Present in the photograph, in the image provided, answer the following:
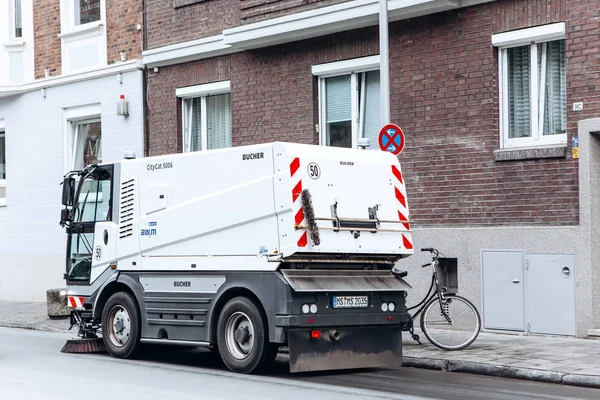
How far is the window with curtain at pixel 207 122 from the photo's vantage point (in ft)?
65.8

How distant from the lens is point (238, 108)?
19359 millimetres

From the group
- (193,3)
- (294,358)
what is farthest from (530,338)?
(193,3)

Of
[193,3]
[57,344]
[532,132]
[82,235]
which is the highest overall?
[193,3]

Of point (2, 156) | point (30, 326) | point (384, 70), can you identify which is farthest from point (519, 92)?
point (2, 156)

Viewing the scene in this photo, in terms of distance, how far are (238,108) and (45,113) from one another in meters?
6.24

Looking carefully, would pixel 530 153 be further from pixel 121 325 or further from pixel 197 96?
pixel 197 96

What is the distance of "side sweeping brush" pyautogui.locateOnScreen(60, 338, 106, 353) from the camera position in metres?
14.1

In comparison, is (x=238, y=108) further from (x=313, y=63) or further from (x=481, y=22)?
(x=481, y=22)

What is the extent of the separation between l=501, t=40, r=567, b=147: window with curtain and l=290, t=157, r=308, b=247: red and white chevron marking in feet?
16.3

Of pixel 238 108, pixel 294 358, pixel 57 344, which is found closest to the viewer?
pixel 294 358

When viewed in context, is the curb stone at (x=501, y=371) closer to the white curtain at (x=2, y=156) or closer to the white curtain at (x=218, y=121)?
the white curtain at (x=218, y=121)

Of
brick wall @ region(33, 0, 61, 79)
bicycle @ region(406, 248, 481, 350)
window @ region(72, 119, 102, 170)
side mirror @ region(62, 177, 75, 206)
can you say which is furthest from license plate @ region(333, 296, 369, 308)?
brick wall @ region(33, 0, 61, 79)

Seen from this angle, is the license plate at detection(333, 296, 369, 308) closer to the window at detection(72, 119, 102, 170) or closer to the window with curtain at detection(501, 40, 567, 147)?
the window with curtain at detection(501, 40, 567, 147)

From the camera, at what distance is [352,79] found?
17594mm
